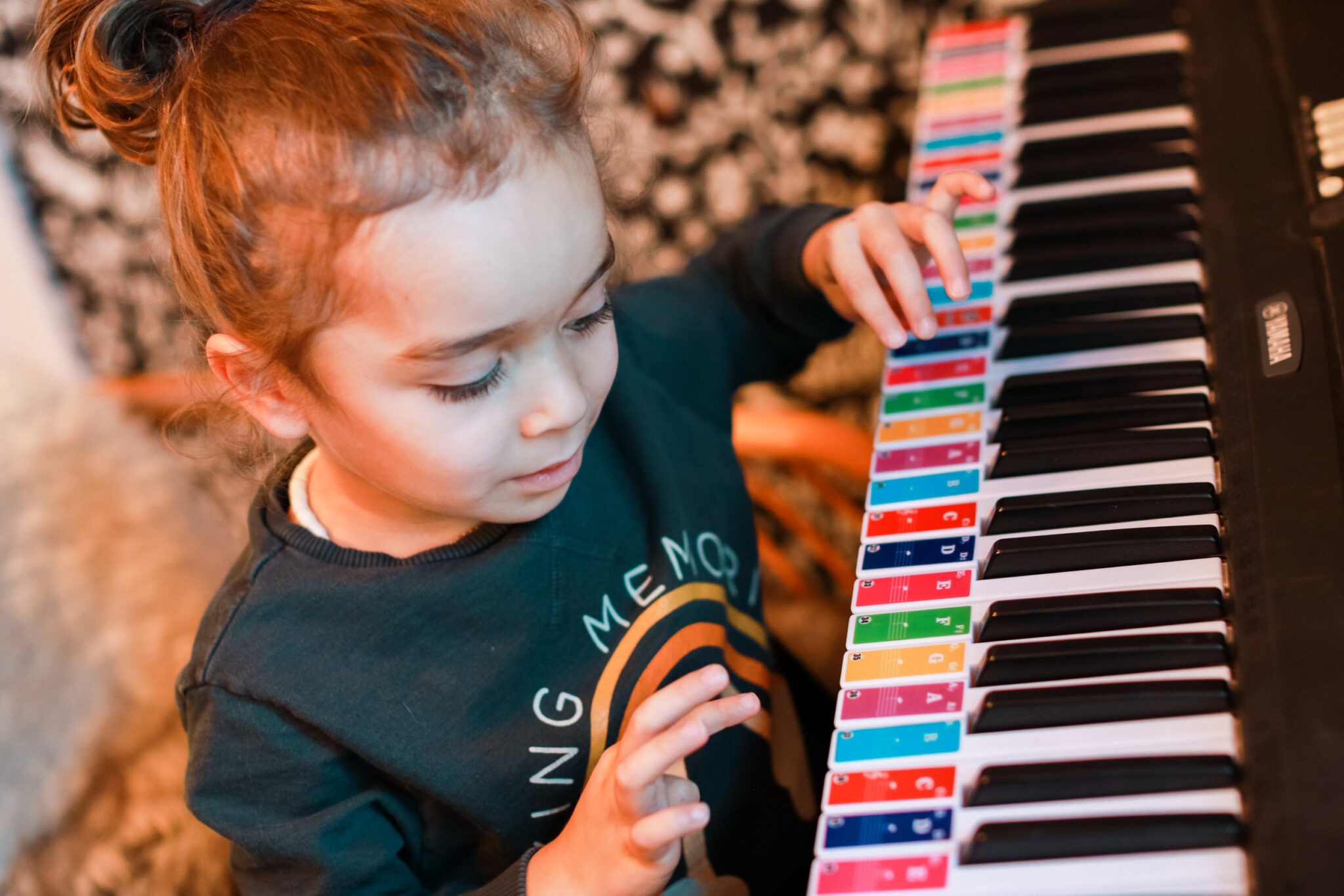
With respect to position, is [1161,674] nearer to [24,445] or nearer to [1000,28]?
[1000,28]

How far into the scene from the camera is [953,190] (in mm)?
1020

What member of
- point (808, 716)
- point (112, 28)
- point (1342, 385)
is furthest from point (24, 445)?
point (1342, 385)

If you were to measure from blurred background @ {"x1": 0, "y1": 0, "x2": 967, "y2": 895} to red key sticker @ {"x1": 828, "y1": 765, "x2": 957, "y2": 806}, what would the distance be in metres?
0.56

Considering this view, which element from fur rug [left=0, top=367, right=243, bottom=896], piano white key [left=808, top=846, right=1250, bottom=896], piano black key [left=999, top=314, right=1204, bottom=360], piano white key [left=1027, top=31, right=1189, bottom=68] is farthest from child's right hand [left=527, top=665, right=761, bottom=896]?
piano white key [left=1027, top=31, right=1189, bottom=68]

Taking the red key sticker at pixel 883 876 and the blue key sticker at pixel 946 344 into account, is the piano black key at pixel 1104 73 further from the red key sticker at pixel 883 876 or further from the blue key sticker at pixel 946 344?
the red key sticker at pixel 883 876

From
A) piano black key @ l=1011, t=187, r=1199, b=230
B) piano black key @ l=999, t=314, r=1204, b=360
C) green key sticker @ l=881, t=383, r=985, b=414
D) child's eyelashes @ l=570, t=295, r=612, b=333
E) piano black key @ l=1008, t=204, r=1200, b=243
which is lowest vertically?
child's eyelashes @ l=570, t=295, r=612, b=333

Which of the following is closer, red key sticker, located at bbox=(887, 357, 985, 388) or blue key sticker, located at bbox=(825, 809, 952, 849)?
blue key sticker, located at bbox=(825, 809, 952, 849)

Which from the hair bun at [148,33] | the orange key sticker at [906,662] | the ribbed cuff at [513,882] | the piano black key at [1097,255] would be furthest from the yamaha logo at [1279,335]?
the hair bun at [148,33]

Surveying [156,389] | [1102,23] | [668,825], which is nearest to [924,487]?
[668,825]

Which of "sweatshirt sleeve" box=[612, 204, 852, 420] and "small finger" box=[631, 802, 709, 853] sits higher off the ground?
"sweatshirt sleeve" box=[612, 204, 852, 420]

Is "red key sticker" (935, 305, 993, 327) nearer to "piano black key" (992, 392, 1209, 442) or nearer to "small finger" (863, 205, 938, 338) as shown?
"small finger" (863, 205, 938, 338)

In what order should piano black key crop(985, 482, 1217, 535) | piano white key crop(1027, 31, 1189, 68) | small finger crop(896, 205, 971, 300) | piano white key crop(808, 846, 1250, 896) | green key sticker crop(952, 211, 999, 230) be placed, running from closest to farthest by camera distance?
piano white key crop(808, 846, 1250, 896) → piano black key crop(985, 482, 1217, 535) → small finger crop(896, 205, 971, 300) → green key sticker crop(952, 211, 999, 230) → piano white key crop(1027, 31, 1189, 68)

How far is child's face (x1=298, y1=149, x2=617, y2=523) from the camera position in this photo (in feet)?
2.42

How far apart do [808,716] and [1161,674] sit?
1.85ft
